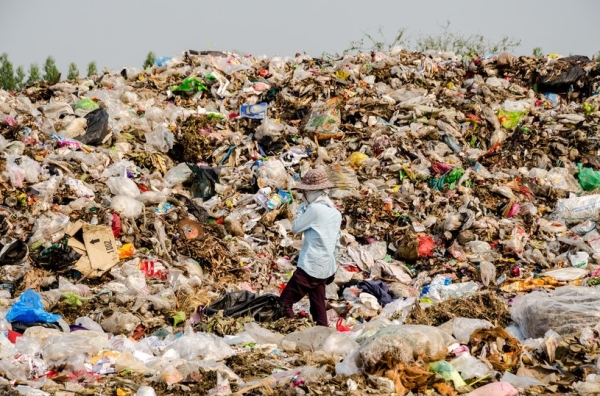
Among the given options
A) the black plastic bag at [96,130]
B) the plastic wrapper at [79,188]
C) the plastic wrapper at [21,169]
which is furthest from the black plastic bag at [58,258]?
the black plastic bag at [96,130]

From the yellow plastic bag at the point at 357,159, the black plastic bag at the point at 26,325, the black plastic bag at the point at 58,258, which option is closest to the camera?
the black plastic bag at the point at 26,325

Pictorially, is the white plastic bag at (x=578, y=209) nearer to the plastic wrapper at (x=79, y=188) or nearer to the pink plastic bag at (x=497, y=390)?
Result: the pink plastic bag at (x=497, y=390)

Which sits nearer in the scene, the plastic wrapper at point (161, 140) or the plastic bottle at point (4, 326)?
the plastic bottle at point (4, 326)

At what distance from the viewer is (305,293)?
18.0ft

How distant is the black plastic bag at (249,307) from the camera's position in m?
5.48

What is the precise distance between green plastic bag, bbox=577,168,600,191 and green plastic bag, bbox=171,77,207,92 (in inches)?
204

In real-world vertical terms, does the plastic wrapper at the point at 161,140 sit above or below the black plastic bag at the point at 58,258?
above

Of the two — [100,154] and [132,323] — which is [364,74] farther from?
[132,323]

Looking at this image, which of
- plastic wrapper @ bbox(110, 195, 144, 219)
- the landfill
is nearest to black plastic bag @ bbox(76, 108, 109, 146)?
the landfill

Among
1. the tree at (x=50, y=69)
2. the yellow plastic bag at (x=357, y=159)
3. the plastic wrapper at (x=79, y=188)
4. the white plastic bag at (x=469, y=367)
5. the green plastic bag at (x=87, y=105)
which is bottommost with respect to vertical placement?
the white plastic bag at (x=469, y=367)

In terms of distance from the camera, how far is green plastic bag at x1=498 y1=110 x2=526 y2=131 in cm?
980

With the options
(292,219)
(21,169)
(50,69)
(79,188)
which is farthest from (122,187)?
(50,69)

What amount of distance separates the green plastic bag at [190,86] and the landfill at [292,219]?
28 mm

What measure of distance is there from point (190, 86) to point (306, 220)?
5792 mm
